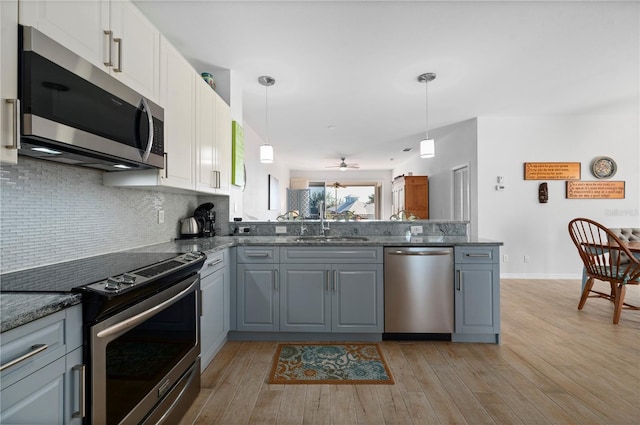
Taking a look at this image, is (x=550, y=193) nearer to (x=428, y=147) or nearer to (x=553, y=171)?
(x=553, y=171)

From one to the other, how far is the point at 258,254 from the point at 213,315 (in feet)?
1.94

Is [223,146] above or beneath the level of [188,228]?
above

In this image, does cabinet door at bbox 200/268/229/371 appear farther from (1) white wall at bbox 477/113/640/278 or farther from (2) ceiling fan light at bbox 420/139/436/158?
(1) white wall at bbox 477/113/640/278

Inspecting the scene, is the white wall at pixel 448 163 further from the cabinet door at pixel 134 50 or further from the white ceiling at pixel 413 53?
the cabinet door at pixel 134 50

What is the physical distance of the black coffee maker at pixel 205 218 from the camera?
2829 mm

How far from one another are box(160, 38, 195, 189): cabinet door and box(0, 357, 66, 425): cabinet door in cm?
120

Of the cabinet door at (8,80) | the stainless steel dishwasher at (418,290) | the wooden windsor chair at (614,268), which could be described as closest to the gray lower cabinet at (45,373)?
the cabinet door at (8,80)

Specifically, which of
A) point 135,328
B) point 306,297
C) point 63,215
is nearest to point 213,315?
point 306,297

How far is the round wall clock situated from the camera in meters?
4.84

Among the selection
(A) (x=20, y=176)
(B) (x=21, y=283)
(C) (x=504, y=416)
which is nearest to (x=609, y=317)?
(C) (x=504, y=416)

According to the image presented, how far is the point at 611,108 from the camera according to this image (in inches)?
177

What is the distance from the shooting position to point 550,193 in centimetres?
487

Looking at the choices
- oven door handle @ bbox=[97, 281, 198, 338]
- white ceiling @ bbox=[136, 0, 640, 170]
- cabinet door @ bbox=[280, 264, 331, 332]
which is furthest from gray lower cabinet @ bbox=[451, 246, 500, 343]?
oven door handle @ bbox=[97, 281, 198, 338]

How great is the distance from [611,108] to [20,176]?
6.69m
